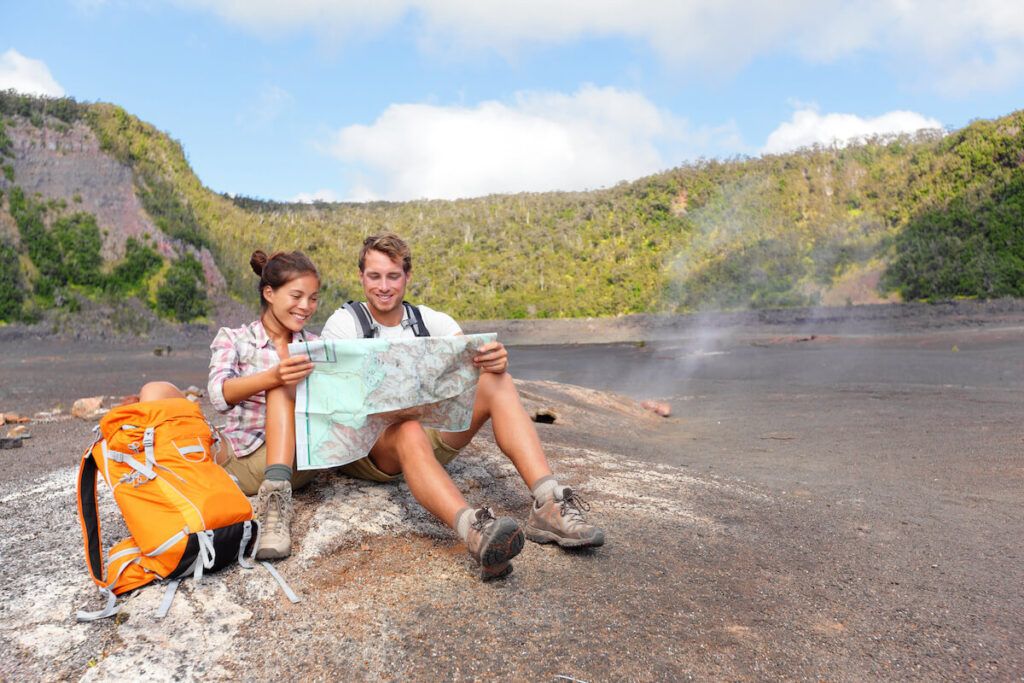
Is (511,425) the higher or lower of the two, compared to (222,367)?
lower

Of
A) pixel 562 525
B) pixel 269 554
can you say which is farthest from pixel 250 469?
pixel 562 525

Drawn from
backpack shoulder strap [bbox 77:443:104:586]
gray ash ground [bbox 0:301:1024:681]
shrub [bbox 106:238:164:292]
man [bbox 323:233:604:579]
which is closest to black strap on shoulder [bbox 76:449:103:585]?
backpack shoulder strap [bbox 77:443:104:586]

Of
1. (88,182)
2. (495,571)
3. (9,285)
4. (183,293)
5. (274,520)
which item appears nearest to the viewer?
(495,571)

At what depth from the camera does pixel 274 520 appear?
8.93 ft

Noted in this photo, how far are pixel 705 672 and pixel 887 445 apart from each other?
4964 millimetres

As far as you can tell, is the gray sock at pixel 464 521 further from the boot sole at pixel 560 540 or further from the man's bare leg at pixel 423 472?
the boot sole at pixel 560 540

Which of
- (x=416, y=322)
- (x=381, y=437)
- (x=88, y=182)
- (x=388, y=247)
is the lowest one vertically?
(x=381, y=437)

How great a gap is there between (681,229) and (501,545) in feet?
Answer: 113

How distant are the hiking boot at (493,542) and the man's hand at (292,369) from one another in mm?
890

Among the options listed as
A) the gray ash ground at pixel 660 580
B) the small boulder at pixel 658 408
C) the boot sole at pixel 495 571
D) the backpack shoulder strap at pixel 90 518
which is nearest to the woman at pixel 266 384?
the gray ash ground at pixel 660 580

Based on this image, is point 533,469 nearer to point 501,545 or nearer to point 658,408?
point 501,545

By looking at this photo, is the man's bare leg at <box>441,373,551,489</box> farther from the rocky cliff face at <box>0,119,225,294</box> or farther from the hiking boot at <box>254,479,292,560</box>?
the rocky cliff face at <box>0,119,225,294</box>

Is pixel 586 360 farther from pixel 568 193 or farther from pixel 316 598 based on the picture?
pixel 568 193

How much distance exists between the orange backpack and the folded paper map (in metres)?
0.41
